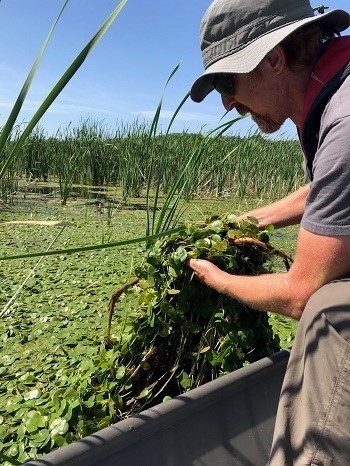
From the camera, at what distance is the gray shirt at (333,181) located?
2.97ft

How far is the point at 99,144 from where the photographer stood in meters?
6.98


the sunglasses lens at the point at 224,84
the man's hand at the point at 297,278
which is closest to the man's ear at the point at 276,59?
the sunglasses lens at the point at 224,84

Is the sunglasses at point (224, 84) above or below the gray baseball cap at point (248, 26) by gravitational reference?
below

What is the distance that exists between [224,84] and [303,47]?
20cm

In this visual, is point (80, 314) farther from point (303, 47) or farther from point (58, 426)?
point (303, 47)

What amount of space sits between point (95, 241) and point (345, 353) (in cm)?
285

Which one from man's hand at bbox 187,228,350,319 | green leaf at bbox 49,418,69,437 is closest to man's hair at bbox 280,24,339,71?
man's hand at bbox 187,228,350,319

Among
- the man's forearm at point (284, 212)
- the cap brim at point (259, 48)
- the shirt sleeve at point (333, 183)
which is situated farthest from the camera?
the man's forearm at point (284, 212)

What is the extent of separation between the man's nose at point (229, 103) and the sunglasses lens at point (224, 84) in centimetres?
2

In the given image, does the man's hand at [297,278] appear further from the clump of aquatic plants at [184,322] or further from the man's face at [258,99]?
the man's face at [258,99]

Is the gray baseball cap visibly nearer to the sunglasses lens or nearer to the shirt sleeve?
the sunglasses lens

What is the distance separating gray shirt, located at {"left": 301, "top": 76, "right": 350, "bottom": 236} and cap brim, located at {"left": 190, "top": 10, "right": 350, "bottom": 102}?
0.19 m

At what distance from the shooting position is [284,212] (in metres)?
1.47

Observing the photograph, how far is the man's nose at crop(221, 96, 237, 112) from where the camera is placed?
1.23 m
